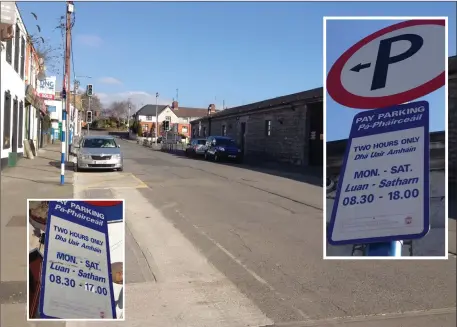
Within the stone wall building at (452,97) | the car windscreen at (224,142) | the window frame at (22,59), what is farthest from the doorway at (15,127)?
the stone wall building at (452,97)

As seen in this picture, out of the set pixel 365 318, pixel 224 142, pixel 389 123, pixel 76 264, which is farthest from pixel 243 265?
pixel 224 142

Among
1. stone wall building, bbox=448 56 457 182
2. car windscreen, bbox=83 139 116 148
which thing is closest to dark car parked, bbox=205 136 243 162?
car windscreen, bbox=83 139 116 148

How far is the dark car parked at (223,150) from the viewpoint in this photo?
26234 mm

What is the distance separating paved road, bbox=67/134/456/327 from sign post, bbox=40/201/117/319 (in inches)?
53.9

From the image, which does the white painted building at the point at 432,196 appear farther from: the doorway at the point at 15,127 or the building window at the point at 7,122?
the doorway at the point at 15,127

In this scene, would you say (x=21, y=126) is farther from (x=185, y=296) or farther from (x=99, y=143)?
(x=185, y=296)

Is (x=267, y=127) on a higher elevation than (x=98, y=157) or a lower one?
higher

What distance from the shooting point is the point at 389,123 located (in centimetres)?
192

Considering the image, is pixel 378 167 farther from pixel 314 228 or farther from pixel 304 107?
pixel 304 107

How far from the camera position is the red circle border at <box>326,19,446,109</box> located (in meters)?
1.92

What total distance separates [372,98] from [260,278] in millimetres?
3590

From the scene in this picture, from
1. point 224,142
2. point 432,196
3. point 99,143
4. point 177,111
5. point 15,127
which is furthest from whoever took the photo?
point 177,111

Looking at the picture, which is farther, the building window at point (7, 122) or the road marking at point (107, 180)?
the building window at point (7, 122)

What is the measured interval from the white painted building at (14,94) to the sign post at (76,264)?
45.7 feet
